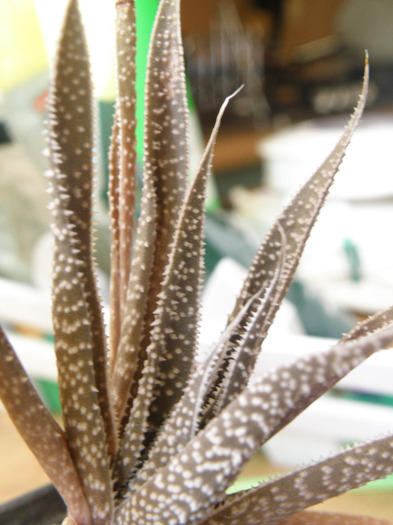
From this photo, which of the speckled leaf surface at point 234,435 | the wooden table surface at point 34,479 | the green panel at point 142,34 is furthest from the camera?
the green panel at point 142,34

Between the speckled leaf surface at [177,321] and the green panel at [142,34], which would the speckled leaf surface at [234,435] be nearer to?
the speckled leaf surface at [177,321]

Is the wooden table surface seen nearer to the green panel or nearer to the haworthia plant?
the haworthia plant

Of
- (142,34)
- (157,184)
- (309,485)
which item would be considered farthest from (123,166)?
(142,34)

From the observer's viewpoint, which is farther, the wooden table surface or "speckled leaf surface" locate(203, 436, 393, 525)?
the wooden table surface

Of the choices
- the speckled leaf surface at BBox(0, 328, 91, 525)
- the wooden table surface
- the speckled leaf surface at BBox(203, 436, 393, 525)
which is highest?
the speckled leaf surface at BBox(0, 328, 91, 525)

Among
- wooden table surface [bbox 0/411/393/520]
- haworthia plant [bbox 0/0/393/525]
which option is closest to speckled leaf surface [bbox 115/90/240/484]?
haworthia plant [bbox 0/0/393/525]

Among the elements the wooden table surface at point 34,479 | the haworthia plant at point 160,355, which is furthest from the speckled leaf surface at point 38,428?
the wooden table surface at point 34,479

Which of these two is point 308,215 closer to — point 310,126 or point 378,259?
point 378,259

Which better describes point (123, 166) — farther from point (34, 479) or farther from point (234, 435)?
point (34, 479)
